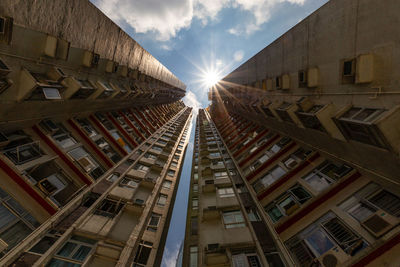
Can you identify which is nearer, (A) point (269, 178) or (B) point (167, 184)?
(A) point (269, 178)

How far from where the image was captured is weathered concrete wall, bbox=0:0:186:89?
26.9 feet

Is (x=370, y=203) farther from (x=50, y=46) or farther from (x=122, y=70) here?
(x=122, y=70)

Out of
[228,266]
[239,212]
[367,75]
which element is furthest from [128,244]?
[367,75]

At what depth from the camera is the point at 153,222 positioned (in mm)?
14797

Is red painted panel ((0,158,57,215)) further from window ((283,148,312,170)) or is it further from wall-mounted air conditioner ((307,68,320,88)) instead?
wall-mounted air conditioner ((307,68,320,88))

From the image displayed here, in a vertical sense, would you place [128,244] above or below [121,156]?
below

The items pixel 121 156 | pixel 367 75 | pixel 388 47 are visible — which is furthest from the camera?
pixel 121 156

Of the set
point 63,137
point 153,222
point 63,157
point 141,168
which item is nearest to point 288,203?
point 153,222

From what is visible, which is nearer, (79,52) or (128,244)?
(128,244)

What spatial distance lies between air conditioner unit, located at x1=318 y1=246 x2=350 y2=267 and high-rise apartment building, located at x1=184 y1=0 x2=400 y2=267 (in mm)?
39

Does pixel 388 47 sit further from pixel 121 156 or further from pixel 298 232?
pixel 121 156

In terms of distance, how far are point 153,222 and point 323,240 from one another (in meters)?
12.6

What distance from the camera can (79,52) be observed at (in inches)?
494

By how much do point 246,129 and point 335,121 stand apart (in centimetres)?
1854
